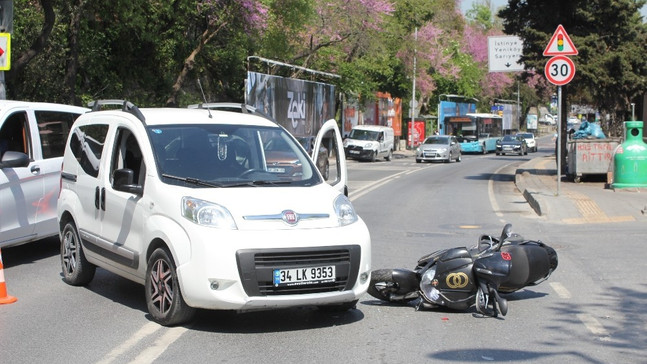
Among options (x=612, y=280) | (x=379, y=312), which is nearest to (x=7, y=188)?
(x=379, y=312)

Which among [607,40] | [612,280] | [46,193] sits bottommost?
Result: [612,280]

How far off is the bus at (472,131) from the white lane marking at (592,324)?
54169 mm

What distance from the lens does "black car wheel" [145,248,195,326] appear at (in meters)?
6.55

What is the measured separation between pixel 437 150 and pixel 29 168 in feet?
121

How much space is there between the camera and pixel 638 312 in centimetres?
733

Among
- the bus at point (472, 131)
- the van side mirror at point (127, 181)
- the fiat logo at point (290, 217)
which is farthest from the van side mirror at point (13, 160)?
the bus at point (472, 131)

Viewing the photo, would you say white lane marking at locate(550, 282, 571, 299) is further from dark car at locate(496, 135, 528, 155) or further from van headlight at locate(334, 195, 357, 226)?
dark car at locate(496, 135, 528, 155)

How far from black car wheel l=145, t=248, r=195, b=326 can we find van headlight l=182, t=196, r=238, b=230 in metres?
0.43

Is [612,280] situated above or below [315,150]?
below

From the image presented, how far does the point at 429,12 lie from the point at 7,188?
168 ft

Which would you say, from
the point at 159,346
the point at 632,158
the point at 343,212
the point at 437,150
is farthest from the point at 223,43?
the point at 159,346

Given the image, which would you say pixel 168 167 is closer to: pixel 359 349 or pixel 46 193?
pixel 359 349

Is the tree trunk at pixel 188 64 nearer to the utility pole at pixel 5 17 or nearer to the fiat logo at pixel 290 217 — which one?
the utility pole at pixel 5 17

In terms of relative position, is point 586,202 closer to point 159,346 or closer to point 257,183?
point 257,183
